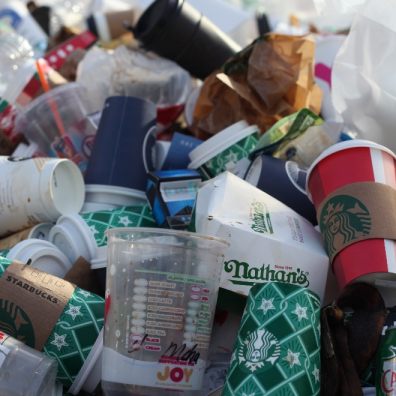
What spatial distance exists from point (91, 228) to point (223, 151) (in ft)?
1.45

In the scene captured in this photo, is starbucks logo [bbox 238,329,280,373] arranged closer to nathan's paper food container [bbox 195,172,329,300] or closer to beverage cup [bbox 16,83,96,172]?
nathan's paper food container [bbox 195,172,329,300]

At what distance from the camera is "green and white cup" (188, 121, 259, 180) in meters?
1.88

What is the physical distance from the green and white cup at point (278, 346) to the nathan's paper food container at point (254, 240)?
0.12 m

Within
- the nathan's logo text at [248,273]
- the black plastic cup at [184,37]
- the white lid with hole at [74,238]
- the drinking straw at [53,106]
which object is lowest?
the white lid with hole at [74,238]

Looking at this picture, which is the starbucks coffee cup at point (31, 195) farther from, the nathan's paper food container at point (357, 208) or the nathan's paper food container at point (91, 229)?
the nathan's paper food container at point (357, 208)

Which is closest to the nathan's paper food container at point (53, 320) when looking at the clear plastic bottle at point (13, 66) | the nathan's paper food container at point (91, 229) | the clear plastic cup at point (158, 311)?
the clear plastic cup at point (158, 311)

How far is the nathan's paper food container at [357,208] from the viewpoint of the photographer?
4.35 feet

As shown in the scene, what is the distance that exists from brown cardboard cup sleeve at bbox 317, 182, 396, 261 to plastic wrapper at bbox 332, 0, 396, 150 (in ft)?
1.55

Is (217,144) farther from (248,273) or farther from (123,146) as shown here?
(248,273)

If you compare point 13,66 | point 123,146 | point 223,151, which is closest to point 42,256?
point 123,146

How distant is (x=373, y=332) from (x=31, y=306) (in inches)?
25.5

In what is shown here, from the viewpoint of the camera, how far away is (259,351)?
3.75ft

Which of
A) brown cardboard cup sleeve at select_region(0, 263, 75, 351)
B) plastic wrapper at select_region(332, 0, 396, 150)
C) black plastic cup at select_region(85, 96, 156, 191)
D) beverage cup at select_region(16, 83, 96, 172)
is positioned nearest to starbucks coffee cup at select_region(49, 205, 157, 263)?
black plastic cup at select_region(85, 96, 156, 191)

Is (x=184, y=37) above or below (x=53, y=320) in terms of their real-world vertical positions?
above
